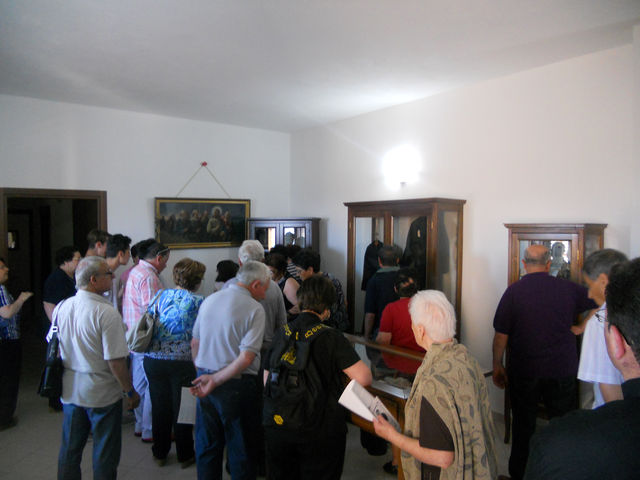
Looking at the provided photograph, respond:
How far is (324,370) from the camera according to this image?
88.6 inches

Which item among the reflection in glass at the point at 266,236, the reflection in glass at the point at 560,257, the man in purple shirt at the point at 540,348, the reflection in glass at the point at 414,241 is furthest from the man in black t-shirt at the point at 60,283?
the reflection in glass at the point at 560,257

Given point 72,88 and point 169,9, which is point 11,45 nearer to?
point 72,88

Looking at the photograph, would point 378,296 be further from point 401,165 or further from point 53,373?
point 53,373

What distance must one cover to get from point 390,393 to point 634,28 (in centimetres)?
342

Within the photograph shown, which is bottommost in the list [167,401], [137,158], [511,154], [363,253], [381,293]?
[167,401]

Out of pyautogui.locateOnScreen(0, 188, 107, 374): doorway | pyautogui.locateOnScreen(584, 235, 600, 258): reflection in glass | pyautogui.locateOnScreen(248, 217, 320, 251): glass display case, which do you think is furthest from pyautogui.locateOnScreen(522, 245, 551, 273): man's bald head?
pyautogui.locateOnScreen(0, 188, 107, 374): doorway

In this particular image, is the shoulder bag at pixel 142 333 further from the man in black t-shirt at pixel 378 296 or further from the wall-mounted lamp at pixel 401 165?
the wall-mounted lamp at pixel 401 165

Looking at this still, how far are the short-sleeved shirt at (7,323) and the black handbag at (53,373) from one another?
6.34 feet

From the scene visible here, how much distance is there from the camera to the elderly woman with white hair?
1.73 meters

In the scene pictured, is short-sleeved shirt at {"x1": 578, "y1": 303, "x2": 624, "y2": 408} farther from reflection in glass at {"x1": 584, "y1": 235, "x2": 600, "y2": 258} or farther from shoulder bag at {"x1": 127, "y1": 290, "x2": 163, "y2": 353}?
shoulder bag at {"x1": 127, "y1": 290, "x2": 163, "y2": 353}

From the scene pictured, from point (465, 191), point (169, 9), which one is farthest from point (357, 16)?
point (465, 191)

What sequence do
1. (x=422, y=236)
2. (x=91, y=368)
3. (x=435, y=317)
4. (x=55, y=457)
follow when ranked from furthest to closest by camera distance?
(x=422, y=236)
(x=55, y=457)
(x=91, y=368)
(x=435, y=317)

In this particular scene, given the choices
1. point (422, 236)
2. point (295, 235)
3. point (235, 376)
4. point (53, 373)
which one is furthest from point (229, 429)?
point (295, 235)

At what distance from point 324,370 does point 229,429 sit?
3.30 feet
